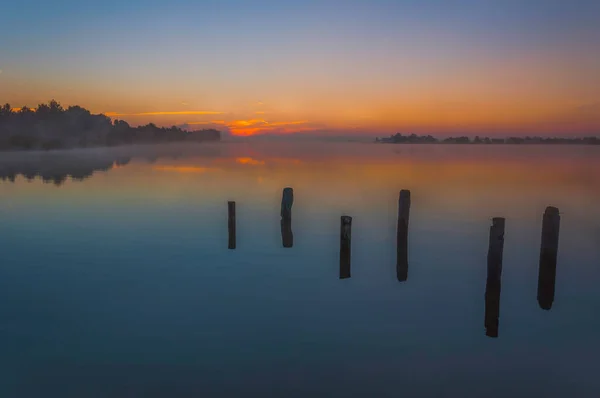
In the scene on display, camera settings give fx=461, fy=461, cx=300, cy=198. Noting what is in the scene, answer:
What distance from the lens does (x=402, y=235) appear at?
11969 millimetres

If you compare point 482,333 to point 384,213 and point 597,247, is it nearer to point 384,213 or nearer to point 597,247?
point 597,247

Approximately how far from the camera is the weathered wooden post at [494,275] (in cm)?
872

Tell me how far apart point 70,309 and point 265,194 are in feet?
75.2

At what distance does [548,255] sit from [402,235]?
3497 millimetres

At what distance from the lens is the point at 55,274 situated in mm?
12172

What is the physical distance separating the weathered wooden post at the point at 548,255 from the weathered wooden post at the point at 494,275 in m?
1.27

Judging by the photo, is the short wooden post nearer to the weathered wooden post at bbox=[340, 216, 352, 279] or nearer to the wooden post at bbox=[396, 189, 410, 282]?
the weathered wooden post at bbox=[340, 216, 352, 279]

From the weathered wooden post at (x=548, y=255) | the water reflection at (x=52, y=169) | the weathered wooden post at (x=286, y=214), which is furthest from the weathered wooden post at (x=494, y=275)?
the water reflection at (x=52, y=169)

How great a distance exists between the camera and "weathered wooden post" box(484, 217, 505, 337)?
8719 mm

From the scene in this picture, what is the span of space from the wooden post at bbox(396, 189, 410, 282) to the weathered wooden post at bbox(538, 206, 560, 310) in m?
3.27

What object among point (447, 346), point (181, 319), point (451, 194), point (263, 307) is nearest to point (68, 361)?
point (181, 319)

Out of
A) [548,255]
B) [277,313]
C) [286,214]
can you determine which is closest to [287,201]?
[286,214]

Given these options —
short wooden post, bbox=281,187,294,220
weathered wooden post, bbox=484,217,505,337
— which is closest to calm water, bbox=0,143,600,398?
weathered wooden post, bbox=484,217,505,337

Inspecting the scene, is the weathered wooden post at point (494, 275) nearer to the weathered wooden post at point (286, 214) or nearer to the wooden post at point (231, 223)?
the weathered wooden post at point (286, 214)
